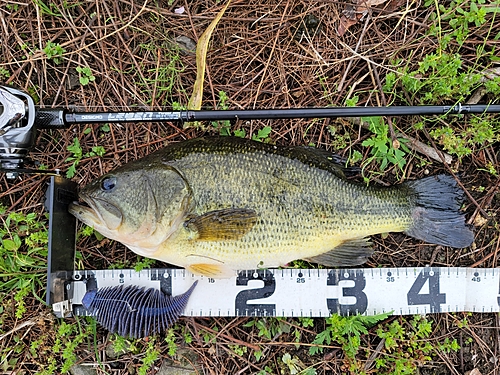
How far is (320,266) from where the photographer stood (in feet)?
12.2

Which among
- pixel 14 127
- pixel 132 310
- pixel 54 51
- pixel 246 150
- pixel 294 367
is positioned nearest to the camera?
pixel 14 127

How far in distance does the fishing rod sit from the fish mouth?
543 mm

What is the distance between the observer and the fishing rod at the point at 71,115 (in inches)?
121

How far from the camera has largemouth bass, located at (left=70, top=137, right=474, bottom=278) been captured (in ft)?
10.4

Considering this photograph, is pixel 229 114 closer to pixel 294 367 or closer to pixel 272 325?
pixel 272 325

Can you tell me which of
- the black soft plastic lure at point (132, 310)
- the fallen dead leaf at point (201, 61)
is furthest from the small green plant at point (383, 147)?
the black soft plastic lure at point (132, 310)

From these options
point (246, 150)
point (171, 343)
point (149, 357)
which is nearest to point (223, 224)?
point (246, 150)

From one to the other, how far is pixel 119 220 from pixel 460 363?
324 cm

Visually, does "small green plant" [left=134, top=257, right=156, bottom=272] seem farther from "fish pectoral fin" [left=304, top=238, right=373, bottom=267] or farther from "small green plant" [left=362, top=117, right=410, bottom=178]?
"small green plant" [left=362, top=117, right=410, bottom=178]

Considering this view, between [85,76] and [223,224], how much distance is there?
1954 millimetres

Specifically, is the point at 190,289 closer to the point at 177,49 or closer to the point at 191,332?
the point at 191,332

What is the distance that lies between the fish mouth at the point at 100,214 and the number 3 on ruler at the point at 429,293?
2.59 meters

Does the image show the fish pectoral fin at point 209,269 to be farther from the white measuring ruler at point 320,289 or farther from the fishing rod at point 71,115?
the fishing rod at point 71,115

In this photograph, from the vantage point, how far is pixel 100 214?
125 inches
